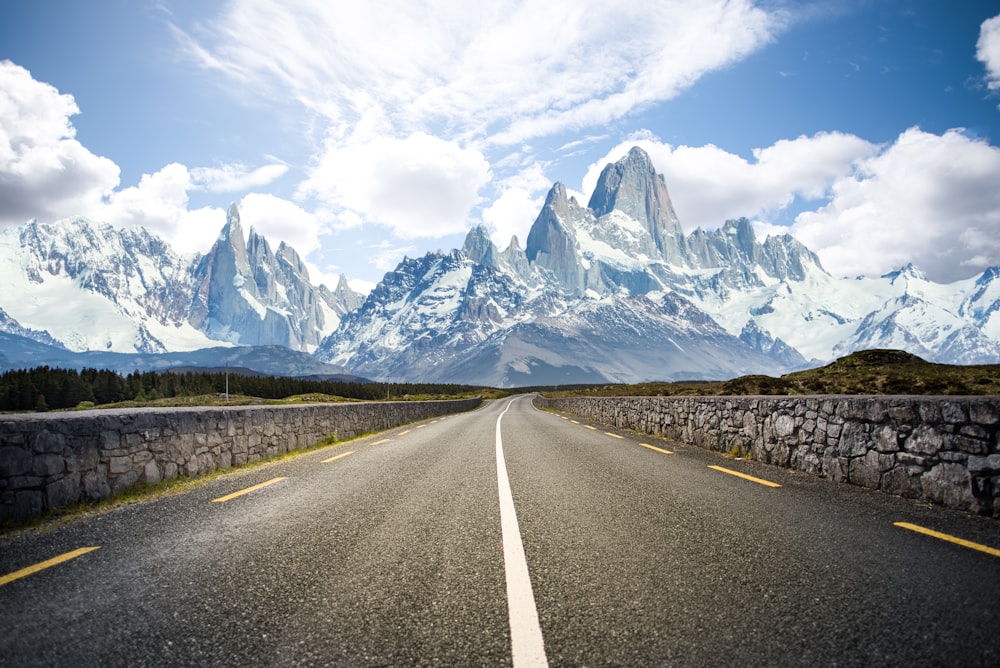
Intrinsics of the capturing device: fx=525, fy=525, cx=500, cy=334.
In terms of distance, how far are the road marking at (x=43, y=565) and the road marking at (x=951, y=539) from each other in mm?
7780

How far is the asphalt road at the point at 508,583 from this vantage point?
9.43ft

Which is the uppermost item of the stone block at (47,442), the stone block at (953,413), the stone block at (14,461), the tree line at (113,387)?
the stone block at (953,413)

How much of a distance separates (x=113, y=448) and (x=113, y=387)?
126965 millimetres

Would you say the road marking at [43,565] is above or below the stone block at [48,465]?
below

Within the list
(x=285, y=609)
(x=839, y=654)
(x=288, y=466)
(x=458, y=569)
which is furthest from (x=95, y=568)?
(x=288, y=466)

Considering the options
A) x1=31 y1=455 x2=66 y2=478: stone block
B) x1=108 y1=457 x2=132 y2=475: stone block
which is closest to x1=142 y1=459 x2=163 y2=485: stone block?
x1=108 y1=457 x2=132 y2=475: stone block

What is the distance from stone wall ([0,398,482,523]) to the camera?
618 centimetres

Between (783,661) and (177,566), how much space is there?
4517mm

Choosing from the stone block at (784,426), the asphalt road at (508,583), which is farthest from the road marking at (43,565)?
the stone block at (784,426)

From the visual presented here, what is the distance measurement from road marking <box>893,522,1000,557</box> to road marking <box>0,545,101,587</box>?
778cm

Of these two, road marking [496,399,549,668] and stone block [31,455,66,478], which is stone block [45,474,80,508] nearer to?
stone block [31,455,66,478]

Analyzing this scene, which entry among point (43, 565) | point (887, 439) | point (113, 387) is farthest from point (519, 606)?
point (113, 387)

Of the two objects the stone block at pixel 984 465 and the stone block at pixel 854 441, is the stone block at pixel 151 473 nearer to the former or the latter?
the stone block at pixel 854 441

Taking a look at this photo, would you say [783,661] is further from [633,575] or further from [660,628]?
[633,575]
